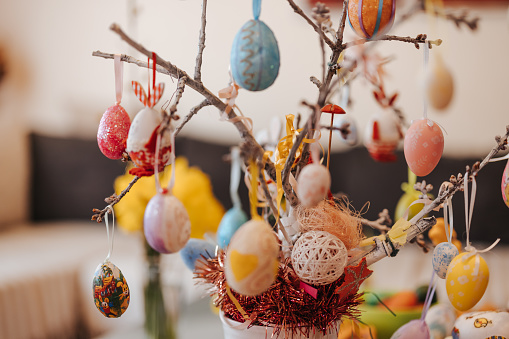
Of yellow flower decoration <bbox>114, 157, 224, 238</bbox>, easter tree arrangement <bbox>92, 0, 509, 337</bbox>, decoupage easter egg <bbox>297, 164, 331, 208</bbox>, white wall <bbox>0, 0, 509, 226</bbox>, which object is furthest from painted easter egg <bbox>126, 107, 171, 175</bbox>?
white wall <bbox>0, 0, 509, 226</bbox>

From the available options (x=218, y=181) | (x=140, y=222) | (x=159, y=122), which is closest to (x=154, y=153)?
(x=159, y=122)

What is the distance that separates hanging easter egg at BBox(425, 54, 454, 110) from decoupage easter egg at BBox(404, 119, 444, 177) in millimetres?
163

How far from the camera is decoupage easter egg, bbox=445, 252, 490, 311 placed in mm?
494

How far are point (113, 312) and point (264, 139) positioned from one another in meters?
0.30

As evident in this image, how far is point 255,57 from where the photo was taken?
1.44 feet

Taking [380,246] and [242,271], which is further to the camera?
[380,246]

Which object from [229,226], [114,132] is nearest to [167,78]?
[229,226]

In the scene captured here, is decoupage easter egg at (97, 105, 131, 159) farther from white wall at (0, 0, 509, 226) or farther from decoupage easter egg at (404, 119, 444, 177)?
white wall at (0, 0, 509, 226)

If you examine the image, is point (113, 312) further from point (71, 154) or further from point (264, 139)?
point (71, 154)

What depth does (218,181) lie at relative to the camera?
2.19m

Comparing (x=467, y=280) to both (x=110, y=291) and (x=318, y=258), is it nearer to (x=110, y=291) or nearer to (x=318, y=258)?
(x=318, y=258)

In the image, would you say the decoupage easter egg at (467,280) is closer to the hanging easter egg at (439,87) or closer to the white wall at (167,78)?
the hanging easter egg at (439,87)

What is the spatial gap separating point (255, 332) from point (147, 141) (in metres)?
0.22

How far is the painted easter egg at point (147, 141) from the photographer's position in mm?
440
